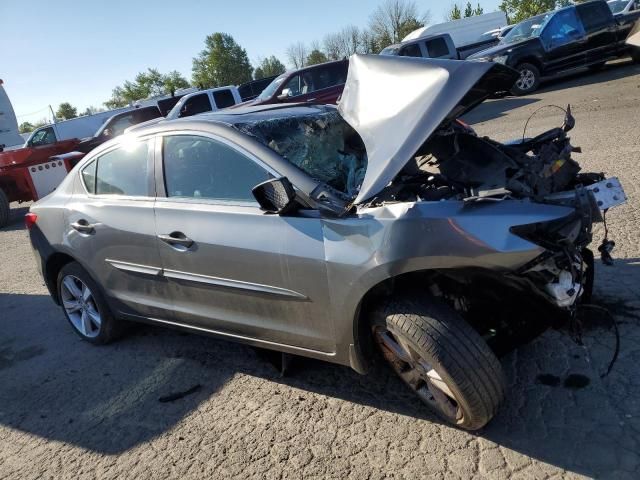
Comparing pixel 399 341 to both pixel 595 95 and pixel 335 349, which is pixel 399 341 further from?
pixel 595 95

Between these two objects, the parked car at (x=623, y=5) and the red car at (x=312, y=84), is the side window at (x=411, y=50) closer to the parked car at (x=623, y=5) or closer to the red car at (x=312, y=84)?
the red car at (x=312, y=84)

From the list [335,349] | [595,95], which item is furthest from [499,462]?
[595,95]

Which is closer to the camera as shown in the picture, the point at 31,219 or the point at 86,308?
the point at 86,308

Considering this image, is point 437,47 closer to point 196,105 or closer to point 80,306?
point 196,105

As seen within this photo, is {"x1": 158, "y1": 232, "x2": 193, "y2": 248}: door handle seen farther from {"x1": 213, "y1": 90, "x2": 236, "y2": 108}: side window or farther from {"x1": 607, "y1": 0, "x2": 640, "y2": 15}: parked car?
{"x1": 607, "y1": 0, "x2": 640, "y2": 15}: parked car

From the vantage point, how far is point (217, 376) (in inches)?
140

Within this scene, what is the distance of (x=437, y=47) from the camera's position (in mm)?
18234

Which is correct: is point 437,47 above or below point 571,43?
above

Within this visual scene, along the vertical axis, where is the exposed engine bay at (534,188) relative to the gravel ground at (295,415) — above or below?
above

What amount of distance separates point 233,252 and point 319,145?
3.05 ft

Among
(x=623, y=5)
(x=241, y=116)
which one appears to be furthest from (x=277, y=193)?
(x=623, y=5)

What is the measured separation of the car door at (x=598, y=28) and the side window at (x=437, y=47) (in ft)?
15.8

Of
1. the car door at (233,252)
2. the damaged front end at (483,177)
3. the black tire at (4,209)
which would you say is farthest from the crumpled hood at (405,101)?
the black tire at (4,209)

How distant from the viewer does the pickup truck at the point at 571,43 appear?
1423 cm
